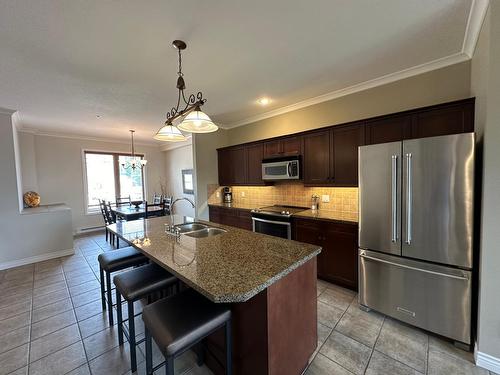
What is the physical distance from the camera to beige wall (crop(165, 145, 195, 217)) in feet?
22.3

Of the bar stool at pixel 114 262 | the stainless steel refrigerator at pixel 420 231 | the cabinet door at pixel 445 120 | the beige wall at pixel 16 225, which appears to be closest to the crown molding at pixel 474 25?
the cabinet door at pixel 445 120

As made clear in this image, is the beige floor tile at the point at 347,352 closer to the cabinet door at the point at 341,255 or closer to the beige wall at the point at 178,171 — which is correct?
the cabinet door at the point at 341,255

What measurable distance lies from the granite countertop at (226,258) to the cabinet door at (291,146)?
1886 mm

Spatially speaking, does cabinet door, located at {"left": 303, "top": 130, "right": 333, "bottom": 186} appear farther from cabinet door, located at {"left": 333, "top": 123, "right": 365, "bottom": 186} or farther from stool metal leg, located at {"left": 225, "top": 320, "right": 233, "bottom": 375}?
stool metal leg, located at {"left": 225, "top": 320, "right": 233, "bottom": 375}

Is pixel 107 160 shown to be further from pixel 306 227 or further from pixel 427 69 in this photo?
pixel 427 69

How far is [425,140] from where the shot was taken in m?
1.91

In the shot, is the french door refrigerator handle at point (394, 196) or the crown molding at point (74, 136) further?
the crown molding at point (74, 136)

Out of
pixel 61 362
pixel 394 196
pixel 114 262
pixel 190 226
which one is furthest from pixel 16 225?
pixel 394 196

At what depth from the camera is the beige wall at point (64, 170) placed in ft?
17.8

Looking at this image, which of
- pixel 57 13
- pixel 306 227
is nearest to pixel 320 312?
pixel 306 227

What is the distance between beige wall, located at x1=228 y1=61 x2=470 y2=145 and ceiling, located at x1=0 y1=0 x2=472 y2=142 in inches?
8.2

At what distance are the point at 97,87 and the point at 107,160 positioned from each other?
430 cm

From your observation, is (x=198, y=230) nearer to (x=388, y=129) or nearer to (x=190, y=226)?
(x=190, y=226)

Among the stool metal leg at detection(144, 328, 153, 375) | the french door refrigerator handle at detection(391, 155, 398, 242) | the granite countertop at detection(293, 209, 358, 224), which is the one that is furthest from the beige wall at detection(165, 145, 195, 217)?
the french door refrigerator handle at detection(391, 155, 398, 242)
